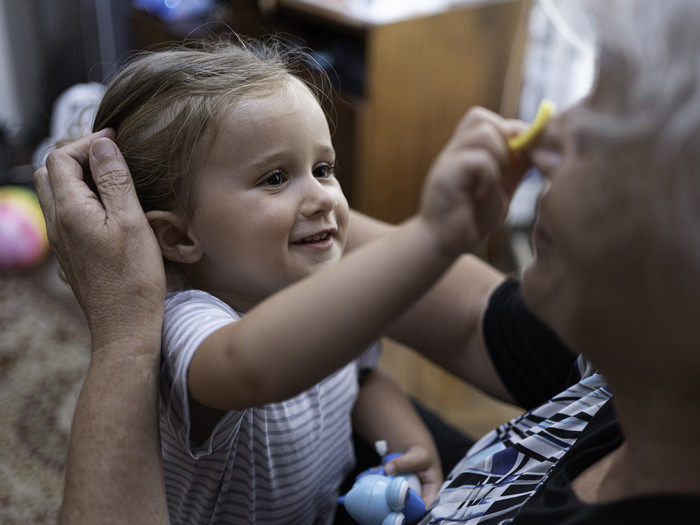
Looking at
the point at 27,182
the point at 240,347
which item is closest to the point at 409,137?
the point at 27,182

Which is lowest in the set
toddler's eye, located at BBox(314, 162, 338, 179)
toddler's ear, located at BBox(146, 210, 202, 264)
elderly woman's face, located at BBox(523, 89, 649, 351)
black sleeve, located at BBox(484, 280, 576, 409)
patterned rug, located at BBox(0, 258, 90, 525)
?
patterned rug, located at BBox(0, 258, 90, 525)

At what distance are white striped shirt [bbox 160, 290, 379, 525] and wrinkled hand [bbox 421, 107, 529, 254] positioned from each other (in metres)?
0.29

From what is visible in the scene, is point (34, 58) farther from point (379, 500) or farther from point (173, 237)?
point (379, 500)

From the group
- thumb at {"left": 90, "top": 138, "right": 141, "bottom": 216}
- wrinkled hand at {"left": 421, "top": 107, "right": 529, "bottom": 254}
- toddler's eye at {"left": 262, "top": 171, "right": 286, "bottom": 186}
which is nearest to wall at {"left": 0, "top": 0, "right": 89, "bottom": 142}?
thumb at {"left": 90, "top": 138, "right": 141, "bottom": 216}

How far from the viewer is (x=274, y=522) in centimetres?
90

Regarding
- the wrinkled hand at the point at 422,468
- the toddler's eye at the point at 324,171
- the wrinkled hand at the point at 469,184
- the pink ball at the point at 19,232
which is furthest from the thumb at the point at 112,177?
the pink ball at the point at 19,232

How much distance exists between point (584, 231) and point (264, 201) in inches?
15.7

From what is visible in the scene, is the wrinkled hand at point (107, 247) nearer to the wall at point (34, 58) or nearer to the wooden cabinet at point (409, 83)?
→ the wooden cabinet at point (409, 83)

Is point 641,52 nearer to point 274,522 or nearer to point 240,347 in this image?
point 240,347

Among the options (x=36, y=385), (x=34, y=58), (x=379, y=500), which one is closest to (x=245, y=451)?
(x=379, y=500)

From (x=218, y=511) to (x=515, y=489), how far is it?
38cm

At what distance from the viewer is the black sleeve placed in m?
0.95

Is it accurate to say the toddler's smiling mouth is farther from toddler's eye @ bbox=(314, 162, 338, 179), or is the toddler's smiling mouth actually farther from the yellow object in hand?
the yellow object in hand

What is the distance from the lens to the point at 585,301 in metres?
0.52
